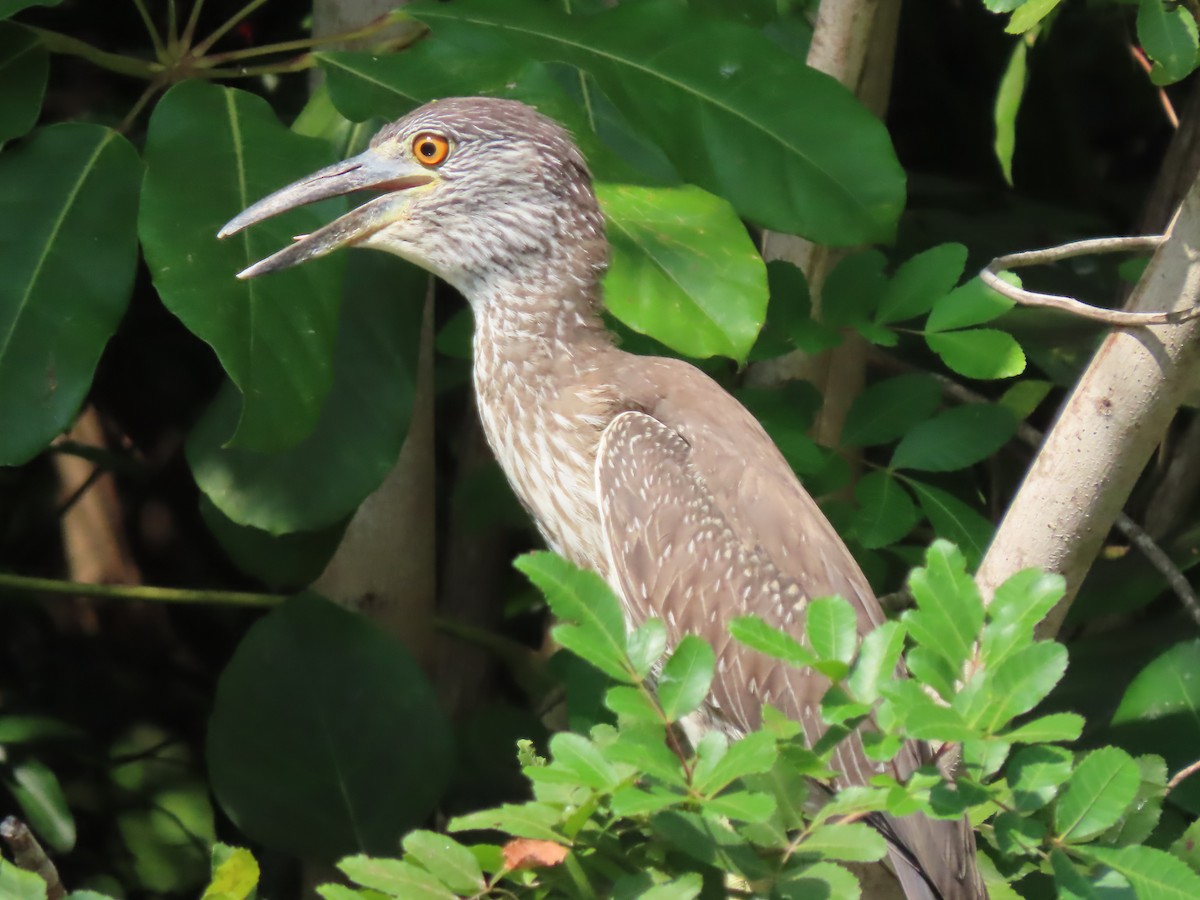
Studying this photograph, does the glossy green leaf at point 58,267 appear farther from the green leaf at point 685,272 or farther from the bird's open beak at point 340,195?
the green leaf at point 685,272

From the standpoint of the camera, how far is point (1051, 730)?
104cm

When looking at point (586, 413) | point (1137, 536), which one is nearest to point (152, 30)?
point (586, 413)

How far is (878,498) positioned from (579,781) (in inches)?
40.5

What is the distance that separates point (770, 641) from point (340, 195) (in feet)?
3.66

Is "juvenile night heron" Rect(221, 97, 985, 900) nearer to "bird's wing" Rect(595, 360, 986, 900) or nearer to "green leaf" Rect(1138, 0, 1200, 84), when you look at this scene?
"bird's wing" Rect(595, 360, 986, 900)

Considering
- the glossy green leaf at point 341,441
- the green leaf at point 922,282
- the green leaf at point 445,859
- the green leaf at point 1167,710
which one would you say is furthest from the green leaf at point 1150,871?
the glossy green leaf at point 341,441

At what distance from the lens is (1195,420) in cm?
257

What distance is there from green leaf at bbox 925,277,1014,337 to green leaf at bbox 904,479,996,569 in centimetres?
26

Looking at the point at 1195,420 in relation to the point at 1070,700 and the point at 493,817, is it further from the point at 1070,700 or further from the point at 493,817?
the point at 493,817

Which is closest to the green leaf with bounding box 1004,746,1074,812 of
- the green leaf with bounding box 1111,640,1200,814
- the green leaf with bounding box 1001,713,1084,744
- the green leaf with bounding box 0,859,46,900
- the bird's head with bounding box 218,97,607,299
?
the green leaf with bounding box 1001,713,1084,744

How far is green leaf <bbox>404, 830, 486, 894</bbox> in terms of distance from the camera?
118 centimetres

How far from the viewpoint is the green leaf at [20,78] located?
1941 millimetres

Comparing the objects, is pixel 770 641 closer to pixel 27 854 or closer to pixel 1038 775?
pixel 1038 775

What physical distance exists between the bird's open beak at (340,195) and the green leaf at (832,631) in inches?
37.6
